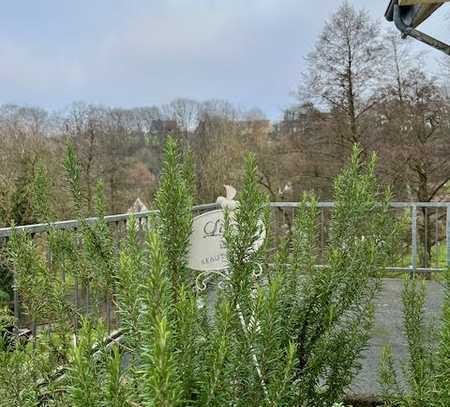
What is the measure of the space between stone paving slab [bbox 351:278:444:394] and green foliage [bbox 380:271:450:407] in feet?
1.32

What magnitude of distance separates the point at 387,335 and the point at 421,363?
2.53 metres

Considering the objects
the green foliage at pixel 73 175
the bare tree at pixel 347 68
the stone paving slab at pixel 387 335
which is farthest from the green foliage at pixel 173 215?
the bare tree at pixel 347 68

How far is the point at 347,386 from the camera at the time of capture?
34.9 inches

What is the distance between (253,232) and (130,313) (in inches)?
9.9

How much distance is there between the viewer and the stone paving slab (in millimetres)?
2188

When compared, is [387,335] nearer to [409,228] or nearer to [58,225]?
[409,228]

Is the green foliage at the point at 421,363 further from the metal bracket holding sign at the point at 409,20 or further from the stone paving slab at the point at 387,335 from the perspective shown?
the metal bracket holding sign at the point at 409,20

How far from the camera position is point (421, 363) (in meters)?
0.80

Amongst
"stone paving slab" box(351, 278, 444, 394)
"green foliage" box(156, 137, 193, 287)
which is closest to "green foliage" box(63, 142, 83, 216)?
"green foliage" box(156, 137, 193, 287)

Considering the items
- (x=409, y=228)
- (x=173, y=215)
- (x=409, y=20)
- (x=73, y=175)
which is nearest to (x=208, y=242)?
(x=73, y=175)

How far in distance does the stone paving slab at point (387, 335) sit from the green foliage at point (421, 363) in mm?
404

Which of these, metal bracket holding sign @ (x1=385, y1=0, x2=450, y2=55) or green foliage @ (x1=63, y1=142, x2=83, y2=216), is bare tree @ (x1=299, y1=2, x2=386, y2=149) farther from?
green foliage @ (x1=63, y1=142, x2=83, y2=216)

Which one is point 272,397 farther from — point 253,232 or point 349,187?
point 349,187

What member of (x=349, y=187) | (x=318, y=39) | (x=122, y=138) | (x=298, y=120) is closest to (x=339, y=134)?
(x=298, y=120)
